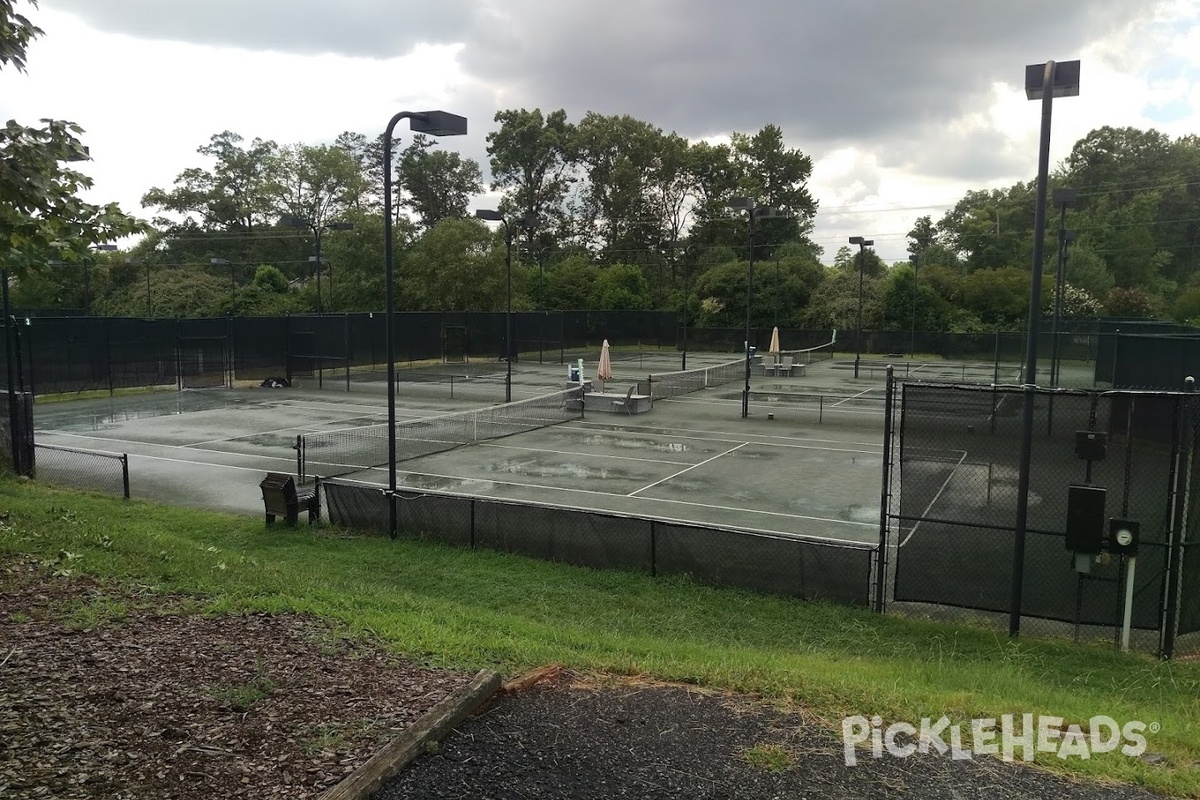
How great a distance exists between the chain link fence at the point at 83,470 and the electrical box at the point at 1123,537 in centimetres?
1541

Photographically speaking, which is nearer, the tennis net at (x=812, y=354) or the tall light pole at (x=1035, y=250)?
the tall light pole at (x=1035, y=250)

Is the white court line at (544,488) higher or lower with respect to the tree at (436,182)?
lower

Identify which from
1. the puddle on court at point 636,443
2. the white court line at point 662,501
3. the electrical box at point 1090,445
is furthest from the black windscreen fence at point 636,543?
the puddle on court at point 636,443

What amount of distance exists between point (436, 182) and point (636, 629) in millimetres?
79887

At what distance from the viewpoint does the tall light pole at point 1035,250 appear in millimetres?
9594

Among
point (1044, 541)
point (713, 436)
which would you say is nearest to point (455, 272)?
point (713, 436)

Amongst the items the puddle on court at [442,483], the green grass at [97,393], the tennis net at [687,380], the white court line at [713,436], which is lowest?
the puddle on court at [442,483]

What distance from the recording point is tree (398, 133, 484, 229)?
83.2 m

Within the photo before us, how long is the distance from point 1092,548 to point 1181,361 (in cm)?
1489

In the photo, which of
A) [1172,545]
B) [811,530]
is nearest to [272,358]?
[811,530]

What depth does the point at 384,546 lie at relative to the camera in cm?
1313

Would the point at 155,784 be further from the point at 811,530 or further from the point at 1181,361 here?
the point at 1181,361

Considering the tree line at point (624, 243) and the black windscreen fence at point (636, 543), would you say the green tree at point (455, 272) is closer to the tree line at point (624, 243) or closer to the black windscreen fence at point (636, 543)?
the tree line at point (624, 243)

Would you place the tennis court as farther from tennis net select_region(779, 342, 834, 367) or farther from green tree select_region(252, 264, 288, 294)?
green tree select_region(252, 264, 288, 294)
